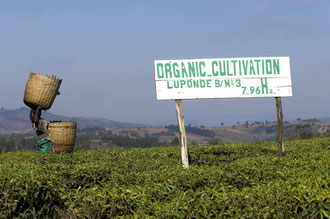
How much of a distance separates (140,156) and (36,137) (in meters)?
4.69

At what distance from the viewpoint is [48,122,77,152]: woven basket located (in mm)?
14852

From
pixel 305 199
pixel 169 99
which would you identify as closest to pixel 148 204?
pixel 305 199

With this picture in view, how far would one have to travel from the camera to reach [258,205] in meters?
5.02

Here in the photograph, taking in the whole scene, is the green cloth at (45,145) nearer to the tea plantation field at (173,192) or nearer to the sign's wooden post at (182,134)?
the tea plantation field at (173,192)

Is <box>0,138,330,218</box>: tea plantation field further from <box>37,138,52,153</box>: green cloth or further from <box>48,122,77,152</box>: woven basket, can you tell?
<box>37,138,52,153</box>: green cloth

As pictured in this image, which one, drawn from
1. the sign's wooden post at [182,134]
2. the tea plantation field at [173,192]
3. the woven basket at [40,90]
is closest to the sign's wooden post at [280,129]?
the tea plantation field at [173,192]

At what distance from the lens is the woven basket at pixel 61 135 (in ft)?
48.7

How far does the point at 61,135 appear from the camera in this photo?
584 inches

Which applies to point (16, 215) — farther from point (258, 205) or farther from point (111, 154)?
point (111, 154)

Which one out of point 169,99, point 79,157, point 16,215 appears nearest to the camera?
point 16,215

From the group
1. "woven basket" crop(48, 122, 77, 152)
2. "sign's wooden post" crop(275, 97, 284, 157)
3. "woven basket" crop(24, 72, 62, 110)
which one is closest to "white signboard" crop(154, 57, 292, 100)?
"sign's wooden post" crop(275, 97, 284, 157)

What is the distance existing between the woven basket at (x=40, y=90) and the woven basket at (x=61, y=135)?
92 centimetres

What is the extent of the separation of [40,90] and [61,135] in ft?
6.02

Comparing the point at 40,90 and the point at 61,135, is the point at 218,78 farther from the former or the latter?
the point at 40,90
